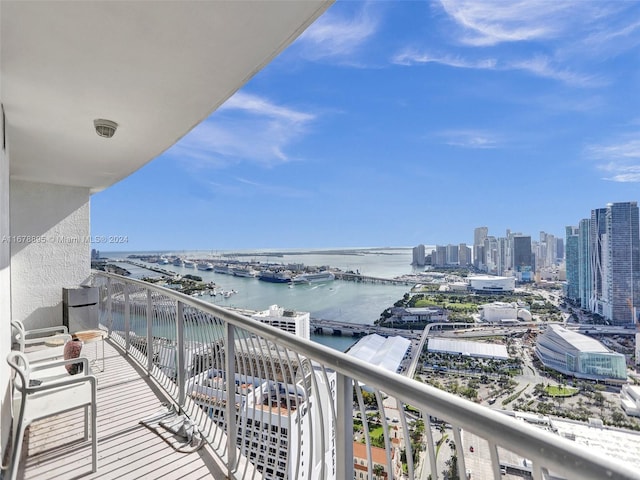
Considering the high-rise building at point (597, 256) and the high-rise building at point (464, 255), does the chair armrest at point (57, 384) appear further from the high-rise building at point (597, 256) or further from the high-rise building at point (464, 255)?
the high-rise building at point (464, 255)

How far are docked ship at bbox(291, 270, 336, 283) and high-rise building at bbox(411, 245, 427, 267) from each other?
3920mm

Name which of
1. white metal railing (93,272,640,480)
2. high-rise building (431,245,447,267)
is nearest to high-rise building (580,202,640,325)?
high-rise building (431,245,447,267)

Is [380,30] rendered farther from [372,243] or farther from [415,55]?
[372,243]

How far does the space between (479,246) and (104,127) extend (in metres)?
Answer: 13.3

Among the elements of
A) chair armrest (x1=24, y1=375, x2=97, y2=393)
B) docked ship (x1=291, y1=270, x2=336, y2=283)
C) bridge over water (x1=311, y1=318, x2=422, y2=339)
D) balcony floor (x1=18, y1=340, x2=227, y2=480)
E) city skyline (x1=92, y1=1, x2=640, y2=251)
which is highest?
city skyline (x1=92, y1=1, x2=640, y2=251)

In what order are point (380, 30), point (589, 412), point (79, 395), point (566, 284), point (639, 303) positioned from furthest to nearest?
point (380, 30)
point (566, 284)
point (639, 303)
point (589, 412)
point (79, 395)

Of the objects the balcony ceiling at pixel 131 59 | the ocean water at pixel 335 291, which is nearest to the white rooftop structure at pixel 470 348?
the ocean water at pixel 335 291

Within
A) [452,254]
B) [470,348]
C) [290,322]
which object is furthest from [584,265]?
[290,322]

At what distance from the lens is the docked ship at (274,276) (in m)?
13.0

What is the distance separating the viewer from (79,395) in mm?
2262

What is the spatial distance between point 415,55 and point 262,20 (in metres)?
15.6

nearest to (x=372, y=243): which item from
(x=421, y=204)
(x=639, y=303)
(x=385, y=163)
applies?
(x=421, y=204)

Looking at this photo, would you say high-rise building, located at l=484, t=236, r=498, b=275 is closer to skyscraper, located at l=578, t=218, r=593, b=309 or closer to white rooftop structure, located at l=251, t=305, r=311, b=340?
skyscraper, located at l=578, t=218, r=593, b=309

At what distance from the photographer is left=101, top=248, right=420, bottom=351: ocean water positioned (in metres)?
9.80
